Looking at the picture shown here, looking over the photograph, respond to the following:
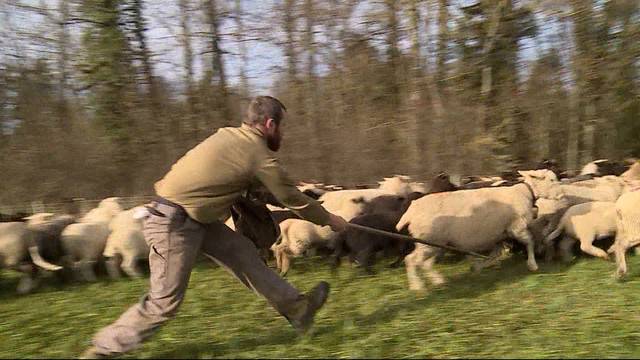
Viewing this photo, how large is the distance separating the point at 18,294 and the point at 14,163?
31.7 ft

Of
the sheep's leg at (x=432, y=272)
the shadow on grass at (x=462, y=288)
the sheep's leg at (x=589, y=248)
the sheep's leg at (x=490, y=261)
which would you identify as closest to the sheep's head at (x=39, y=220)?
the shadow on grass at (x=462, y=288)

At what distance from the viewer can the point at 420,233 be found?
8.02 m

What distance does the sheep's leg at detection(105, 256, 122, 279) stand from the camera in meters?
9.13

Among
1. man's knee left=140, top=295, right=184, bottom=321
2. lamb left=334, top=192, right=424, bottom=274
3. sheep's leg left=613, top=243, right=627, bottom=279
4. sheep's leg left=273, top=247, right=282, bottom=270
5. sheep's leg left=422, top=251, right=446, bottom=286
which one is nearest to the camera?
man's knee left=140, top=295, right=184, bottom=321

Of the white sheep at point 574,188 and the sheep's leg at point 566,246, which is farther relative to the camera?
the white sheep at point 574,188

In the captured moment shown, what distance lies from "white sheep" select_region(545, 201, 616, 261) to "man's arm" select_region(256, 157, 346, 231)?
483cm

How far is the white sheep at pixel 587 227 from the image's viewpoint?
8.60 meters

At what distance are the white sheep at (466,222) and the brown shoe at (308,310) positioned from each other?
7.41 feet

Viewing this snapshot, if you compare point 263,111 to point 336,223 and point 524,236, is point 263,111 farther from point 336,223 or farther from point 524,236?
point 524,236

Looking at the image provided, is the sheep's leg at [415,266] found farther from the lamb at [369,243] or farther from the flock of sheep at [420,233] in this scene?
the lamb at [369,243]

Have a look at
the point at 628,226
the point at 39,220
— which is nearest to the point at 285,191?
the point at 628,226

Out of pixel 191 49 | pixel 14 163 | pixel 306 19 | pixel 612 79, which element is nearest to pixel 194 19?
pixel 191 49

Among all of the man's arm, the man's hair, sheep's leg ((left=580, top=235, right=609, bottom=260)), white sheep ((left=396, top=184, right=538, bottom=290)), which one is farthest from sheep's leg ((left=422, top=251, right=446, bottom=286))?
the man's hair

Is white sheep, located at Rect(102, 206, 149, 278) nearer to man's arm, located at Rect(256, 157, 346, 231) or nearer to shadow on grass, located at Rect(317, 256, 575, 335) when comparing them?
shadow on grass, located at Rect(317, 256, 575, 335)
